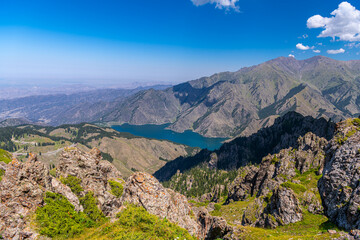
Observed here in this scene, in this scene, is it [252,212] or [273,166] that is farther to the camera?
[273,166]

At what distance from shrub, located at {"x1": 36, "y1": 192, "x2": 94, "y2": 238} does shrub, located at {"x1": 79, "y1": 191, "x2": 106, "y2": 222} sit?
181cm

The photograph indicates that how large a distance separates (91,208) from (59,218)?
5.48 m

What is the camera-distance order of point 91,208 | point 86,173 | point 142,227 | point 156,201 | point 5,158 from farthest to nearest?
point 5,158
point 86,173
point 91,208
point 156,201
point 142,227

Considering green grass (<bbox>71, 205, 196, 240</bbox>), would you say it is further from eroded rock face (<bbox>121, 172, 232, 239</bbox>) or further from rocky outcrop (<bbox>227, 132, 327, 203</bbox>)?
rocky outcrop (<bbox>227, 132, 327, 203</bbox>)

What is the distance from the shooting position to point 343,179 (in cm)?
2362

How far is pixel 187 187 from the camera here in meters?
199

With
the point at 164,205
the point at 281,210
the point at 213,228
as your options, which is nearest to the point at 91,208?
the point at 164,205

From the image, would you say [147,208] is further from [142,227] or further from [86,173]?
[86,173]

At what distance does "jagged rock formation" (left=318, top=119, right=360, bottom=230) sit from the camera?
66.7ft

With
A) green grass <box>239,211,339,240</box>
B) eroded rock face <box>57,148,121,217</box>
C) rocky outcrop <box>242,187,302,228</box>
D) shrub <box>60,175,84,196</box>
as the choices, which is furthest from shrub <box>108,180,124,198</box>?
rocky outcrop <box>242,187,302,228</box>

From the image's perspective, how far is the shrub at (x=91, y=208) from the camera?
24.2 metres

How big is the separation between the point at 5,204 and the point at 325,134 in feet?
725

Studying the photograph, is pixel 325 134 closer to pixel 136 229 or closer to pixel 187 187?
pixel 187 187

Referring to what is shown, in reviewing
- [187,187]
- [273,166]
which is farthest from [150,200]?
[187,187]
